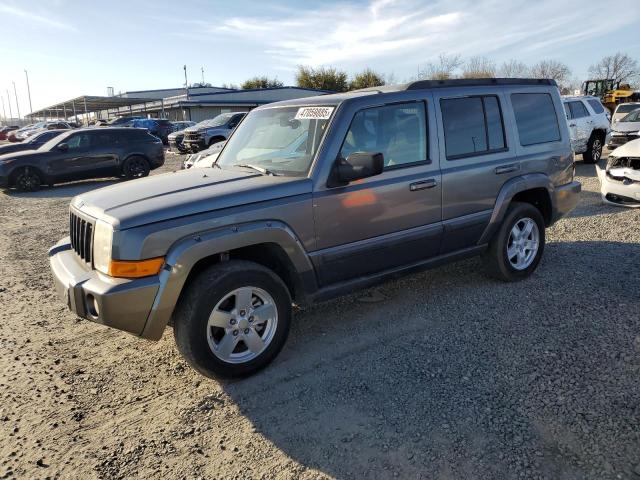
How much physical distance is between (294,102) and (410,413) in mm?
2731

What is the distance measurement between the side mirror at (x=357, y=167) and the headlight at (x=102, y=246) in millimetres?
1575

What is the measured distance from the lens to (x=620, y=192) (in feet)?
23.7

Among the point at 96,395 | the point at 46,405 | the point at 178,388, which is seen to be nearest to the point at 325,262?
the point at 178,388

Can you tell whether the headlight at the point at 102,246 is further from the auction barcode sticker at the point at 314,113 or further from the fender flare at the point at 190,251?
the auction barcode sticker at the point at 314,113

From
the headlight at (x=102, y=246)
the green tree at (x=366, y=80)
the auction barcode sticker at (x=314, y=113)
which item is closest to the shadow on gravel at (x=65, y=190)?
the auction barcode sticker at (x=314, y=113)

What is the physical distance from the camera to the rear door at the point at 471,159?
13.9 feet

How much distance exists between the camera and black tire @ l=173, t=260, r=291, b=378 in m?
3.09

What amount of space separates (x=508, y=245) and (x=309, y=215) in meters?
2.44

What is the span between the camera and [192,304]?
3.08 meters

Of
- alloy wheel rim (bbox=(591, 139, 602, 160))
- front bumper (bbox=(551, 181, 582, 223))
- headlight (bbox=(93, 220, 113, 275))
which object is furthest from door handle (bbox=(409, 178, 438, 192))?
alloy wheel rim (bbox=(591, 139, 602, 160))

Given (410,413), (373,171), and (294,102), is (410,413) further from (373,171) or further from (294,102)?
(294,102)

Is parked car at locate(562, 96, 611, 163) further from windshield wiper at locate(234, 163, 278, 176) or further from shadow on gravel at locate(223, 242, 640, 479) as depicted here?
windshield wiper at locate(234, 163, 278, 176)

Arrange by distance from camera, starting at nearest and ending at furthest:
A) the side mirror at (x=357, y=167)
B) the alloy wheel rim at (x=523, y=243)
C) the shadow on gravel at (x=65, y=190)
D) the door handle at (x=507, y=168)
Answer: the side mirror at (x=357, y=167) < the door handle at (x=507, y=168) < the alloy wheel rim at (x=523, y=243) < the shadow on gravel at (x=65, y=190)

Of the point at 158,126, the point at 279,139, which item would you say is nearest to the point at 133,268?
the point at 279,139
